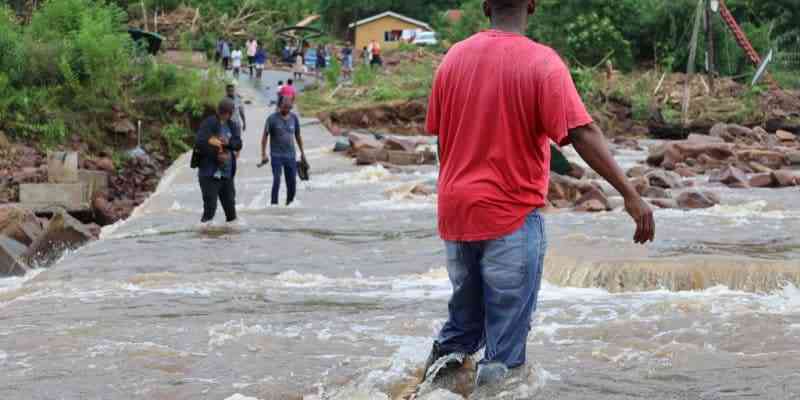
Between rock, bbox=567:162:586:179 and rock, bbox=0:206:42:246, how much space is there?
9859mm

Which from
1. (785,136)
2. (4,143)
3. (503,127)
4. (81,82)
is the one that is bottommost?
(785,136)

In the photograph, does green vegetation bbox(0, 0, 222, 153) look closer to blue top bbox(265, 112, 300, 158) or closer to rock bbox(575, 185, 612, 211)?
blue top bbox(265, 112, 300, 158)

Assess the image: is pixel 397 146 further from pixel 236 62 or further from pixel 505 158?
pixel 236 62

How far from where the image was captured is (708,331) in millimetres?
6754

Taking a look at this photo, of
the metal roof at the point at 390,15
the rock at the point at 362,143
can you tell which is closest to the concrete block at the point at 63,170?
the rock at the point at 362,143

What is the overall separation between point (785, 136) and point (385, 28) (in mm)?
38436

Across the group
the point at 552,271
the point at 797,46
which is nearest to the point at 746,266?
the point at 552,271

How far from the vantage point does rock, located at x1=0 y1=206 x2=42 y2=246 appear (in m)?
14.5

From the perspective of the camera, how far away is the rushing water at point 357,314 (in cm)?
556

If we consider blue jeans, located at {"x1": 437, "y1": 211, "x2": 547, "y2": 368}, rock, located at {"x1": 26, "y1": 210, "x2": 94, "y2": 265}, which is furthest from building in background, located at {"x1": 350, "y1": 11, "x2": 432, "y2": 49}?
blue jeans, located at {"x1": 437, "y1": 211, "x2": 547, "y2": 368}

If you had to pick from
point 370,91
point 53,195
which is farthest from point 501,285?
point 370,91

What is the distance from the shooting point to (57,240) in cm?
1390

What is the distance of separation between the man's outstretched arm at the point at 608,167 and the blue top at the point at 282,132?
1068cm

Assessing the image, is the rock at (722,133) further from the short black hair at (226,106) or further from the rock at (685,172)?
the short black hair at (226,106)
